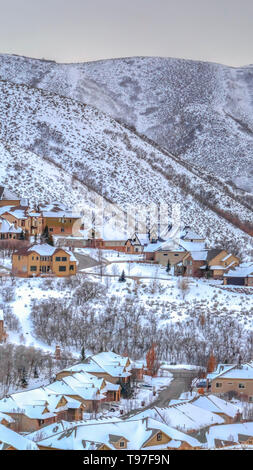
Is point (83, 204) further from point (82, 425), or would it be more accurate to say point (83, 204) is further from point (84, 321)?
point (82, 425)

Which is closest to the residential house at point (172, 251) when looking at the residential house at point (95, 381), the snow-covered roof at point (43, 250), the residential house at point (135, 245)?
the residential house at point (135, 245)

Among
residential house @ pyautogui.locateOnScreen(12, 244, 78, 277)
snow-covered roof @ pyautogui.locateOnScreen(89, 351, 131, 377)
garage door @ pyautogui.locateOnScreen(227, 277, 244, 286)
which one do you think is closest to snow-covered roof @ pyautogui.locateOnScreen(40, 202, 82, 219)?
residential house @ pyautogui.locateOnScreen(12, 244, 78, 277)

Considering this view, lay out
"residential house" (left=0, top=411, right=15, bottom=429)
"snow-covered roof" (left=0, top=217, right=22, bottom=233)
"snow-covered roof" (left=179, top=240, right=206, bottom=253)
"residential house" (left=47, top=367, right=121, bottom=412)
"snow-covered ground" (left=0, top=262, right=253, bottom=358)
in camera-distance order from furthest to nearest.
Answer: "snow-covered roof" (left=179, top=240, right=206, bottom=253)
"snow-covered roof" (left=0, top=217, right=22, bottom=233)
"snow-covered ground" (left=0, top=262, right=253, bottom=358)
"residential house" (left=47, top=367, right=121, bottom=412)
"residential house" (left=0, top=411, right=15, bottom=429)

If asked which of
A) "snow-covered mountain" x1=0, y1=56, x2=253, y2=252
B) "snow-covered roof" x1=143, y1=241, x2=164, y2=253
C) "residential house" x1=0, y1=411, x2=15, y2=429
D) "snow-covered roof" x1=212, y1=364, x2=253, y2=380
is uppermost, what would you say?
"snow-covered mountain" x1=0, y1=56, x2=253, y2=252

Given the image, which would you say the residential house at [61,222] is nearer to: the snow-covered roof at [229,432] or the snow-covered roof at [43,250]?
the snow-covered roof at [43,250]

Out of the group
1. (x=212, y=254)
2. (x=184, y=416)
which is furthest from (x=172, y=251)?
(x=184, y=416)

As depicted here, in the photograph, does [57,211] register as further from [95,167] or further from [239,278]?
[95,167]

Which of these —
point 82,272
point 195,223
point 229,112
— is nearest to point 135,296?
point 82,272

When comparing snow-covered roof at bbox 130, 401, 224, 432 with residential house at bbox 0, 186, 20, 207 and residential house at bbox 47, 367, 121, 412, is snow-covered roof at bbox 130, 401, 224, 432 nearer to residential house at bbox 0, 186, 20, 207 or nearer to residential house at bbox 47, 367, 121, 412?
residential house at bbox 47, 367, 121, 412
